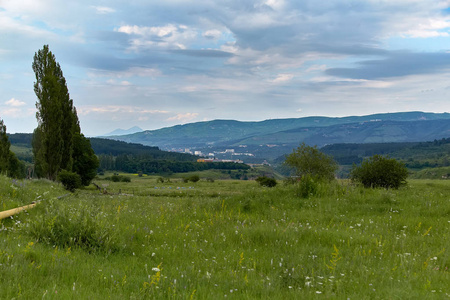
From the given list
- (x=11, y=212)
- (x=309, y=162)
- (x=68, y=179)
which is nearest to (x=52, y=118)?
(x=68, y=179)

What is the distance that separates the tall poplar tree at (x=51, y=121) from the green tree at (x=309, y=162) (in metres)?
41.2

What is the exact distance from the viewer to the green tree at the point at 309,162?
61438 millimetres

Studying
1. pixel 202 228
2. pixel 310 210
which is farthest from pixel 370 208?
pixel 202 228

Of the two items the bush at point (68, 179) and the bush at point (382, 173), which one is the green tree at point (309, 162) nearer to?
the bush at point (382, 173)

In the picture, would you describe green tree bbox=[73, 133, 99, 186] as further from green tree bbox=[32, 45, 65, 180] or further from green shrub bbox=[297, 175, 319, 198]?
green shrub bbox=[297, 175, 319, 198]

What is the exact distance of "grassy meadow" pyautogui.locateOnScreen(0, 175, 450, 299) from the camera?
4.52m

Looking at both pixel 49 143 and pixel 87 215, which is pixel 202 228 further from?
pixel 49 143

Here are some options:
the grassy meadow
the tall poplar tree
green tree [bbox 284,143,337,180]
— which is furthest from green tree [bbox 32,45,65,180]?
green tree [bbox 284,143,337,180]

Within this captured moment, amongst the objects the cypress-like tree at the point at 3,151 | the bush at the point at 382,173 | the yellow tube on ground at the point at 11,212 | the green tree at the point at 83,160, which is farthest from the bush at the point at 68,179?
the bush at the point at 382,173

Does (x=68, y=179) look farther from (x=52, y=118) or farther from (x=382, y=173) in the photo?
(x=382, y=173)

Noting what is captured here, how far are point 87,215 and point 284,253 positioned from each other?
456 cm

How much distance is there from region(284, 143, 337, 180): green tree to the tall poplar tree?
135 feet

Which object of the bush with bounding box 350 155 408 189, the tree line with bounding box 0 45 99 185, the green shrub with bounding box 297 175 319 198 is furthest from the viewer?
the tree line with bounding box 0 45 99 185

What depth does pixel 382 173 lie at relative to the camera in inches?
→ 1189
